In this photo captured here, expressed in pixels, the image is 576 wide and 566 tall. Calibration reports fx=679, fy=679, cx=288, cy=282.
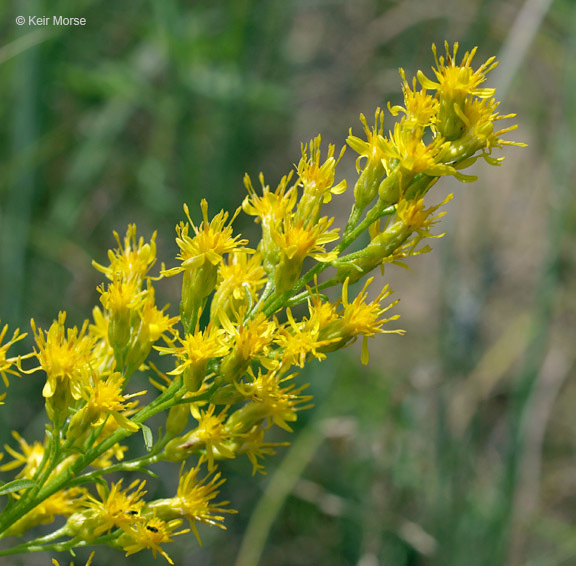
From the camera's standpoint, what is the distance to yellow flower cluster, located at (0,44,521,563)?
996 millimetres

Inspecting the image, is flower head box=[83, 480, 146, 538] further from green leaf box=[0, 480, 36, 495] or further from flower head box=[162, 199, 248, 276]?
flower head box=[162, 199, 248, 276]

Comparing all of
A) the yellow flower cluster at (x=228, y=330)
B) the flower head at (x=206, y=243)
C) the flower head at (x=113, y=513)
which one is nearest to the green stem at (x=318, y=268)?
the yellow flower cluster at (x=228, y=330)

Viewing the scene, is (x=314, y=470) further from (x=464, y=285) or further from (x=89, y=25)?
(x=89, y=25)

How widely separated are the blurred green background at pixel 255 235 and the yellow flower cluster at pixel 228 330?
100cm

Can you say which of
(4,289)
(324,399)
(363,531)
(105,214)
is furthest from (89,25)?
(363,531)

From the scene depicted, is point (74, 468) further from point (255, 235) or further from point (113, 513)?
point (255, 235)

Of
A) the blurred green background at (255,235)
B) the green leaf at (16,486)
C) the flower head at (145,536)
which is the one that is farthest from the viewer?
the blurred green background at (255,235)

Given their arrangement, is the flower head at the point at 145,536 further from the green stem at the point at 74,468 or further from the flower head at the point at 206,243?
the flower head at the point at 206,243

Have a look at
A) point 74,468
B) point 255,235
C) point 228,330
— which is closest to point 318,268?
point 228,330

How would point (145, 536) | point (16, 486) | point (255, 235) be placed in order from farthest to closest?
point (255, 235) < point (145, 536) < point (16, 486)

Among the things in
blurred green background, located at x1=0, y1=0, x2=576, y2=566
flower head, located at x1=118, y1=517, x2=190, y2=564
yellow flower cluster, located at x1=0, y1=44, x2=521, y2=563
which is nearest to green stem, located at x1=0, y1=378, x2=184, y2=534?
yellow flower cluster, located at x1=0, y1=44, x2=521, y2=563

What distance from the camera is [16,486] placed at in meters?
0.97

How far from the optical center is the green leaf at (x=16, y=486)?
96cm

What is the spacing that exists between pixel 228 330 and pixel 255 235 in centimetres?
281
